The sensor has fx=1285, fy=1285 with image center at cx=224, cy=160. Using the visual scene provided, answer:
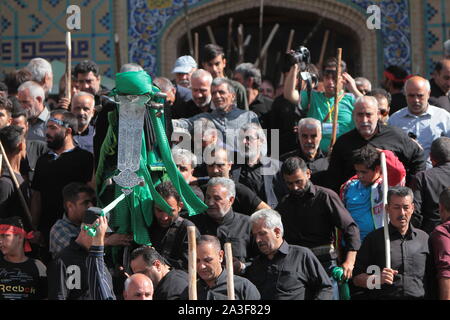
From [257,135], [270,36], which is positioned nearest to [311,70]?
[257,135]

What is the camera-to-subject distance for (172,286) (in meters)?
9.19

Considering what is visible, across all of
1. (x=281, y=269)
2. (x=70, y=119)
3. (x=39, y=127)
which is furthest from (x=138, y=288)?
(x=39, y=127)

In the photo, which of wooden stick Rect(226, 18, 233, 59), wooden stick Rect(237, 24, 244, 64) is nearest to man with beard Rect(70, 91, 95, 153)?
wooden stick Rect(237, 24, 244, 64)

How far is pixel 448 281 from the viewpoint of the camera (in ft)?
31.5

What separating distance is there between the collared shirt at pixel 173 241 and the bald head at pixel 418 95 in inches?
111

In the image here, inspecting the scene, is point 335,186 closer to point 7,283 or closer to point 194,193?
point 194,193

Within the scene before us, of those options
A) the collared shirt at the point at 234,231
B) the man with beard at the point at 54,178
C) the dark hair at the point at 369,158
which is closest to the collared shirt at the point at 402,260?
the dark hair at the point at 369,158

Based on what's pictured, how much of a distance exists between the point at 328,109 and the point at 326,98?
15 centimetres

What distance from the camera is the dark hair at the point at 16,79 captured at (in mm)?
12539

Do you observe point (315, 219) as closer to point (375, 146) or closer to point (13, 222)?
point (375, 146)

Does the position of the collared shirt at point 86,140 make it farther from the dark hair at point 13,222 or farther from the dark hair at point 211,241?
the dark hair at point 211,241
